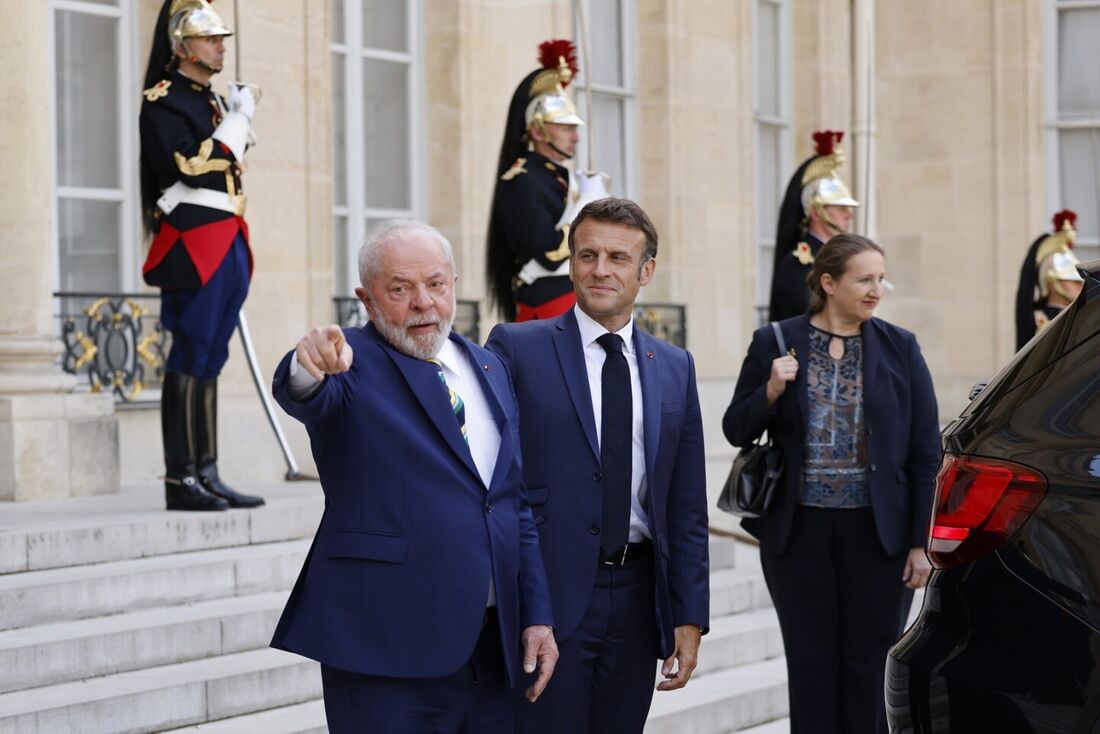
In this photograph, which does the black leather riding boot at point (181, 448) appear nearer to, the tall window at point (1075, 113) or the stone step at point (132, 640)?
the stone step at point (132, 640)

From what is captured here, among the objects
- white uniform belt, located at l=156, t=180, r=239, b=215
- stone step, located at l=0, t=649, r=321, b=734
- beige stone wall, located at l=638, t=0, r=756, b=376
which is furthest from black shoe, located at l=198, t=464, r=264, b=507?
beige stone wall, located at l=638, t=0, r=756, b=376

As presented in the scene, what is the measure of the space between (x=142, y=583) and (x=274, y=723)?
3.04 feet

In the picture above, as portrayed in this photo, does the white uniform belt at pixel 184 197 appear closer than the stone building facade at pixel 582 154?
Yes

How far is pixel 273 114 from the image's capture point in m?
10.2

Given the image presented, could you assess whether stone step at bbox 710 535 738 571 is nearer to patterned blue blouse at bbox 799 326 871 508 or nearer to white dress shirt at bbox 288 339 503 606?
patterned blue blouse at bbox 799 326 871 508

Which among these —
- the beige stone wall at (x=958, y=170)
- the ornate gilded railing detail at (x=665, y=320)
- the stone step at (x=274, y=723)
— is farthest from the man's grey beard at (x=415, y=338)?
the beige stone wall at (x=958, y=170)

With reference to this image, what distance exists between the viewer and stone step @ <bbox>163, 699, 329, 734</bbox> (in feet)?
19.5

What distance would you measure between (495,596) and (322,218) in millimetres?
Result: 6883

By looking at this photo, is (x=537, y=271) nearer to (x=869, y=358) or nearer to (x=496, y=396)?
(x=869, y=358)

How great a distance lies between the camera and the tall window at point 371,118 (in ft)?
37.2

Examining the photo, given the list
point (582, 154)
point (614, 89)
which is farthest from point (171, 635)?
point (614, 89)

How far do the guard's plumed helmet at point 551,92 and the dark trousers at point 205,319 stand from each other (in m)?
1.51

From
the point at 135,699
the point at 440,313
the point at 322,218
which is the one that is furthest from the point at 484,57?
the point at 440,313

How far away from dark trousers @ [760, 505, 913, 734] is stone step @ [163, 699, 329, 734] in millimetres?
1536
